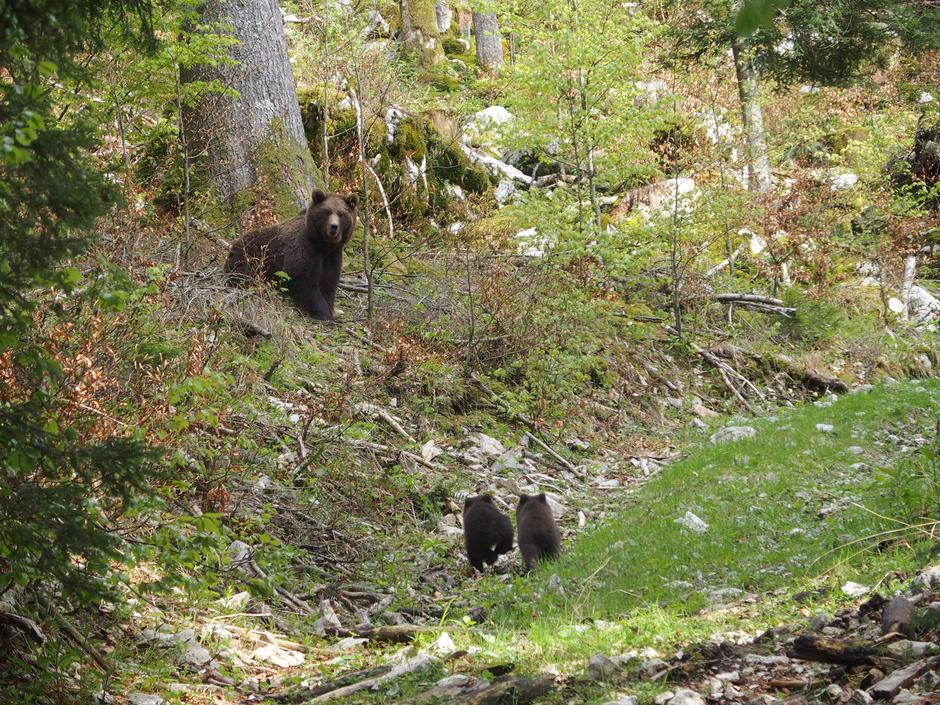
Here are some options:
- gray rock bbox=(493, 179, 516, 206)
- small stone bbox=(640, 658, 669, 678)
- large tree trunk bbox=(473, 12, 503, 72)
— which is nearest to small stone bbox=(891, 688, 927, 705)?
small stone bbox=(640, 658, 669, 678)

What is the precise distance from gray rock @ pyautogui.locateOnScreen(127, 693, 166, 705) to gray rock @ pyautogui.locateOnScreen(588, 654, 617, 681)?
2301mm

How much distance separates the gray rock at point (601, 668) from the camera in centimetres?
444

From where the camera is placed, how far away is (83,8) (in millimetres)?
3812

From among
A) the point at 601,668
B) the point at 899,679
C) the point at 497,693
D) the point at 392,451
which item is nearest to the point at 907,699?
the point at 899,679

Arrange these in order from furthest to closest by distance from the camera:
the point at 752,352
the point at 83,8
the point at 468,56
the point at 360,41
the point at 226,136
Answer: the point at 468,56 → the point at 752,352 → the point at 360,41 → the point at 226,136 → the point at 83,8

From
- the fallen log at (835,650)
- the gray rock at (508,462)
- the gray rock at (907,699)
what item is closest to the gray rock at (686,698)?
the fallen log at (835,650)

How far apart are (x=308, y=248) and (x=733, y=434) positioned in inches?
257

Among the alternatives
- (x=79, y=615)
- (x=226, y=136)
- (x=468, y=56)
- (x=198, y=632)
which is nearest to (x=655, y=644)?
(x=198, y=632)

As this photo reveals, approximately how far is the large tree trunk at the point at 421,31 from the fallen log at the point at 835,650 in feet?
88.5

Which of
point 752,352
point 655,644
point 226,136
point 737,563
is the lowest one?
point 752,352

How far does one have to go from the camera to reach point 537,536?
804cm

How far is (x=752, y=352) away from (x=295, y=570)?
12.6m

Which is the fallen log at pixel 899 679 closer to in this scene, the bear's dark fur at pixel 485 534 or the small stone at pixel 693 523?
the small stone at pixel 693 523

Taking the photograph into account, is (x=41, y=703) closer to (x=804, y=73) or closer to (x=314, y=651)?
(x=314, y=651)
